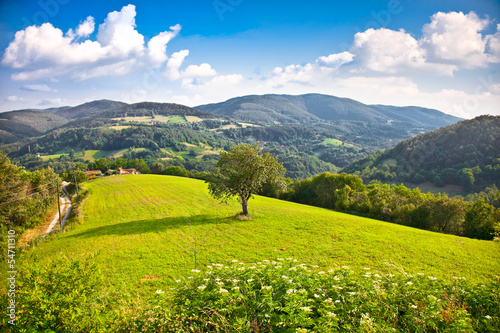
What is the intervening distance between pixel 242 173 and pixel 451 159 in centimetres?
14105

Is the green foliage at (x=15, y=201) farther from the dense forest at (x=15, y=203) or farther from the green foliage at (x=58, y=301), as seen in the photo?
the green foliage at (x=58, y=301)

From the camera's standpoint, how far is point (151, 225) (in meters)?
26.7

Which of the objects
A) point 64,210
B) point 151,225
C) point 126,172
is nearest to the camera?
point 151,225

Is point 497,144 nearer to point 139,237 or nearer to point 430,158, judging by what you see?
point 430,158

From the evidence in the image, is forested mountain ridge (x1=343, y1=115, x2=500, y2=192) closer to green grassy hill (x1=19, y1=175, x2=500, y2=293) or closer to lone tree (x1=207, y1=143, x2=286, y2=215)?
green grassy hill (x1=19, y1=175, x2=500, y2=293)

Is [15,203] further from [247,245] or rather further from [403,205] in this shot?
[403,205]

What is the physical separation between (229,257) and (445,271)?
13366 millimetres

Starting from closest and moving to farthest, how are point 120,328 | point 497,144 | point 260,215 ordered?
point 120,328 → point 260,215 → point 497,144

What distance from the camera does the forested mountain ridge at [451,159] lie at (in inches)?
4188

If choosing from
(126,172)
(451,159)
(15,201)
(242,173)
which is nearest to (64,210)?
(15,201)

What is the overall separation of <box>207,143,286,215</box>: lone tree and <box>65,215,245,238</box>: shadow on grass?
3.10 m

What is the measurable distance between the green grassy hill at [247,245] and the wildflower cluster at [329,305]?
9.36 feet

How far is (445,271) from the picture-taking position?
13648mm

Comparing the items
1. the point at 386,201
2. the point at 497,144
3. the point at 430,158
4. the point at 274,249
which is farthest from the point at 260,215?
the point at 497,144
